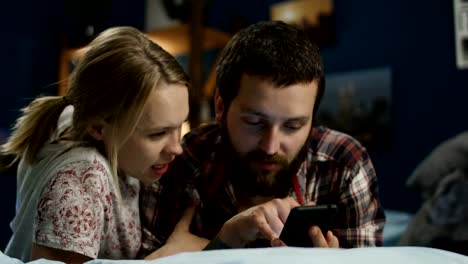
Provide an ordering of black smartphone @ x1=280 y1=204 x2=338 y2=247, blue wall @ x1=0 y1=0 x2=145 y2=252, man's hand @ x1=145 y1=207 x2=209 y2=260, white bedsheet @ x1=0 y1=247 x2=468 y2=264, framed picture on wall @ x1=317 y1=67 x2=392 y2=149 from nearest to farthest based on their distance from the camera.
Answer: white bedsheet @ x1=0 y1=247 x2=468 y2=264 < black smartphone @ x1=280 y1=204 x2=338 y2=247 < man's hand @ x1=145 y1=207 x2=209 y2=260 < framed picture on wall @ x1=317 y1=67 x2=392 y2=149 < blue wall @ x1=0 y1=0 x2=145 y2=252

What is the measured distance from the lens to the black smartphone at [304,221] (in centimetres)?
67

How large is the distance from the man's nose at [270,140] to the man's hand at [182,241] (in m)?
0.24

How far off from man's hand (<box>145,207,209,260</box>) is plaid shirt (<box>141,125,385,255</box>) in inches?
0.6

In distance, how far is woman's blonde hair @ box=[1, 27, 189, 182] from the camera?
88cm

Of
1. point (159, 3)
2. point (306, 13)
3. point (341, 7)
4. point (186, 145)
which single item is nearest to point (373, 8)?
point (341, 7)

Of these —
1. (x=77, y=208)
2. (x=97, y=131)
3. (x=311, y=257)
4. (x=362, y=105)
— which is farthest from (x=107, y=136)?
(x=362, y=105)

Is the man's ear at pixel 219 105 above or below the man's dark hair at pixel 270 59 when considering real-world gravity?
below

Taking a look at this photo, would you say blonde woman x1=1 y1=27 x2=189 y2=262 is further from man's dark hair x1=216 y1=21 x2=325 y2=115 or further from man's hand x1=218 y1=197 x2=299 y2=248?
man's hand x1=218 y1=197 x2=299 y2=248

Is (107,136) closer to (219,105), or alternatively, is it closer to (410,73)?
(219,105)

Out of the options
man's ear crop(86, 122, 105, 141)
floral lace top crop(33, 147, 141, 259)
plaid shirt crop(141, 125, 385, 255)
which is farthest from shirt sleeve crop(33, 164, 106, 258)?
plaid shirt crop(141, 125, 385, 255)

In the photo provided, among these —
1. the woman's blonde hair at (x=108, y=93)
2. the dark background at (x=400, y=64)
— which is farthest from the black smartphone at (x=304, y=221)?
the dark background at (x=400, y=64)

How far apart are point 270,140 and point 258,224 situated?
21cm

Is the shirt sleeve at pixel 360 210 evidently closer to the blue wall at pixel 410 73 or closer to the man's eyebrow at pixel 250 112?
the man's eyebrow at pixel 250 112

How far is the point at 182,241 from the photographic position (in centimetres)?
98
